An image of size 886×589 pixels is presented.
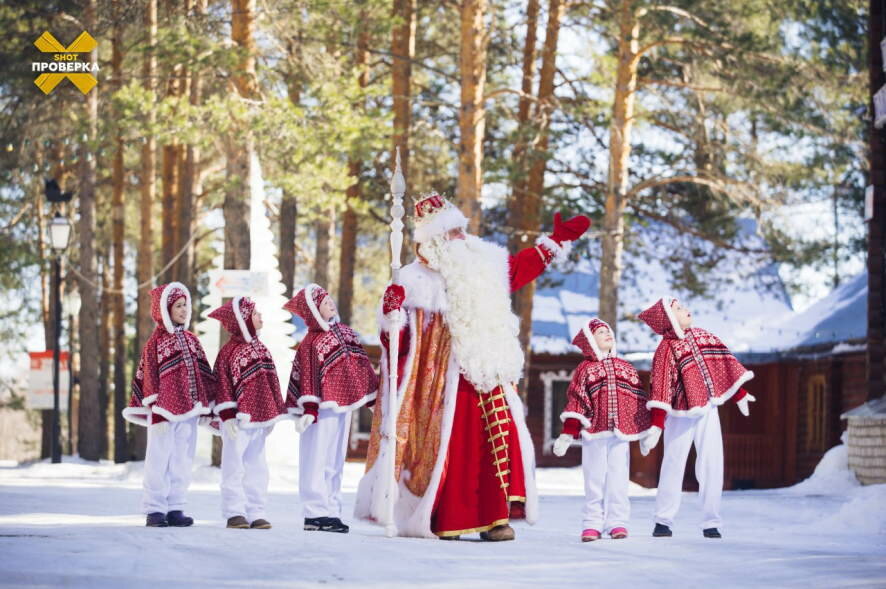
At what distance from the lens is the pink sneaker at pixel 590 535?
928 centimetres

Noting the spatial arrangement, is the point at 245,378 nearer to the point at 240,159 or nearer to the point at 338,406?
the point at 338,406

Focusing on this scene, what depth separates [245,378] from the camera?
937cm

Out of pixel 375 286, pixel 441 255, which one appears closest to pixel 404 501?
pixel 441 255

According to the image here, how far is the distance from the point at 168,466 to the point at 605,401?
3036 mm

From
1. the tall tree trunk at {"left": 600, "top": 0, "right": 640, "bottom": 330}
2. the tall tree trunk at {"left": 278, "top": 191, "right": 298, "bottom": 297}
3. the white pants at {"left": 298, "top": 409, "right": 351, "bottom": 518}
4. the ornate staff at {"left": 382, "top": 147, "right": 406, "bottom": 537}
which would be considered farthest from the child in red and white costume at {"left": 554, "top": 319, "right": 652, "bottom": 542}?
the tall tree trunk at {"left": 278, "top": 191, "right": 298, "bottom": 297}

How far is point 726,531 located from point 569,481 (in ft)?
31.3

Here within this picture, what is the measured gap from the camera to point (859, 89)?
65.4ft

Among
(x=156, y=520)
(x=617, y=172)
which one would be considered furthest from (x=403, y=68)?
(x=156, y=520)

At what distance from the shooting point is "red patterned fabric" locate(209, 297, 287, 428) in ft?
30.7

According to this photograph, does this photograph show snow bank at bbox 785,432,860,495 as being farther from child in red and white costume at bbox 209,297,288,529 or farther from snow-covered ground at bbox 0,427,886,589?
child in red and white costume at bbox 209,297,288,529

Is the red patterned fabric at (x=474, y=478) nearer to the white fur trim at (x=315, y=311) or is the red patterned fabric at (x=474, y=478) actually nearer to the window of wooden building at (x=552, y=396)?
the white fur trim at (x=315, y=311)

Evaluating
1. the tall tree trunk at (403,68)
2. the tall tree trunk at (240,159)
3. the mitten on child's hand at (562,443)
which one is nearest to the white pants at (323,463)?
the mitten on child's hand at (562,443)

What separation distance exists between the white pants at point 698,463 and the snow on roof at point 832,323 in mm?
12192

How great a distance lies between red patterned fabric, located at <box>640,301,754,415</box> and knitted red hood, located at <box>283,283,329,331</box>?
89.5 inches
